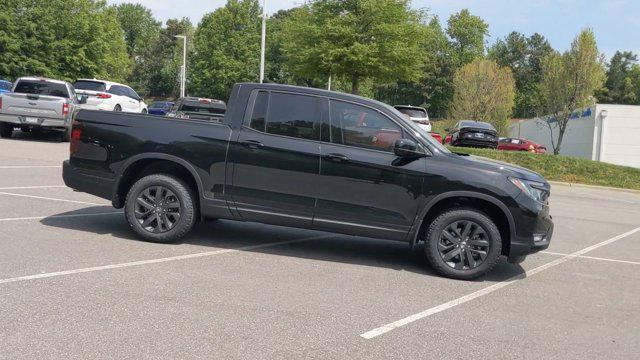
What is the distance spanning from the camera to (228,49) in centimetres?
6397

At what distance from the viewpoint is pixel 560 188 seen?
19.0 m

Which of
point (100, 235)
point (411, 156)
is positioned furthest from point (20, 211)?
point (411, 156)

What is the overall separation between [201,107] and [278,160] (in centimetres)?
1173

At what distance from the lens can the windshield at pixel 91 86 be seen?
2297cm

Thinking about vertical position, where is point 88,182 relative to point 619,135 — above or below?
below

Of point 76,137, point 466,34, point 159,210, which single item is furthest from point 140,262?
point 466,34

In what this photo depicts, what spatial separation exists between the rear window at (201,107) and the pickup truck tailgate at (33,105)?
374cm

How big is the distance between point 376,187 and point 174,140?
230 cm

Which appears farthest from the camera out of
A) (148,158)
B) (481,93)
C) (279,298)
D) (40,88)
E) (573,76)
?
(481,93)

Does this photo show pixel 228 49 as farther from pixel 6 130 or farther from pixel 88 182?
pixel 88 182

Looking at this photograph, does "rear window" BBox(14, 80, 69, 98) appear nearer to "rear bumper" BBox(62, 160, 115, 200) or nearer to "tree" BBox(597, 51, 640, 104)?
"rear bumper" BBox(62, 160, 115, 200)

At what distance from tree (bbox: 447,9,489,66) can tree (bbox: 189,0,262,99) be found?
38.1 metres

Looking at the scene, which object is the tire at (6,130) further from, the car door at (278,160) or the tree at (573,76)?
the tree at (573,76)

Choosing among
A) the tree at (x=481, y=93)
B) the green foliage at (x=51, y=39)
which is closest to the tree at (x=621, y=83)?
the tree at (x=481, y=93)
